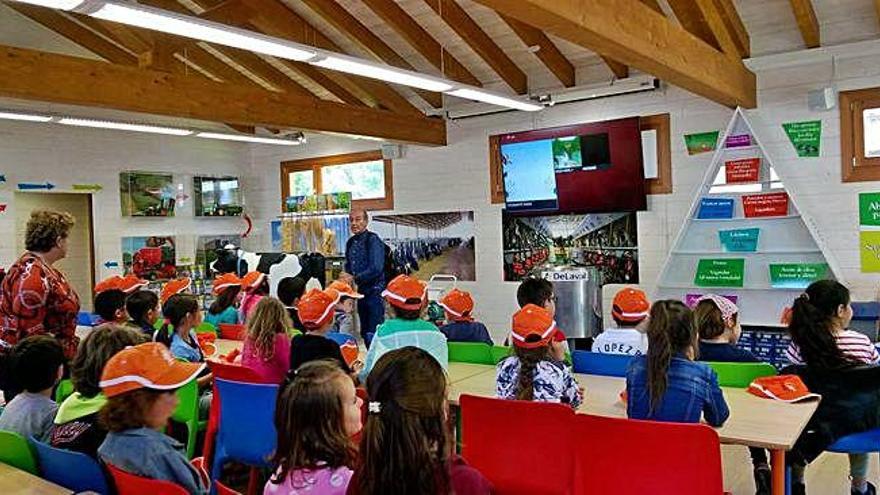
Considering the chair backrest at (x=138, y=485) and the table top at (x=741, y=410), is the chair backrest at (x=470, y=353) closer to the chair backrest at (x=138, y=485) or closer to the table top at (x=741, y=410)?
the table top at (x=741, y=410)

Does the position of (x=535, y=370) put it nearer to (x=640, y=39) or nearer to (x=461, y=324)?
(x=461, y=324)

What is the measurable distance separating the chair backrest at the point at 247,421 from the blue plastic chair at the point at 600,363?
5.20ft

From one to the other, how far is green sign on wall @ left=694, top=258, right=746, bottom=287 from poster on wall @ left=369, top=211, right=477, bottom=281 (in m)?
2.57

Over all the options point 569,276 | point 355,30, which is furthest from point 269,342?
point 355,30

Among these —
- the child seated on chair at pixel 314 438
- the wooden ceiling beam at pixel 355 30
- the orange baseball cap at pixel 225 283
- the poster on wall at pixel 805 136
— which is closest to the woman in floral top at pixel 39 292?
the orange baseball cap at pixel 225 283

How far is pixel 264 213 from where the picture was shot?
10.2m

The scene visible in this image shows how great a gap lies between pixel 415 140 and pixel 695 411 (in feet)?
18.7

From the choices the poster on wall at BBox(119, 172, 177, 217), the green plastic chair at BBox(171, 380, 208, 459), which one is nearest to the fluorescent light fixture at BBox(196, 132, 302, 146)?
the poster on wall at BBox(119, 172, 177, 217)

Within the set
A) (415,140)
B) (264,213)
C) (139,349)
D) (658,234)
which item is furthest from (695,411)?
(264,213)

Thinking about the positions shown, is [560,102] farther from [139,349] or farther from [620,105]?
[139,349]

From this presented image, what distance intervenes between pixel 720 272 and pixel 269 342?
4474 mm

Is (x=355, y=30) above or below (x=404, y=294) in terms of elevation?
above

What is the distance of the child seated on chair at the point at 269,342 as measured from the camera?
143 inches

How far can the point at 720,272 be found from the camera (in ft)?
21.5
